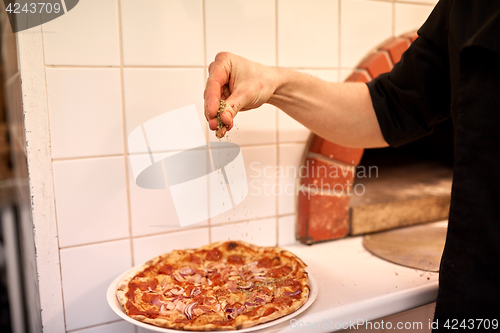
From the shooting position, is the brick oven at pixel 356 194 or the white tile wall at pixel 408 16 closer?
the brick oven at pixel 356 194

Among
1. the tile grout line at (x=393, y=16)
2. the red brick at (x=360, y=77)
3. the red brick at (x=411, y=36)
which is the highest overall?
the tile grout line at (x=393, y=16)

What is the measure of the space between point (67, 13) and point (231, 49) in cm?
46

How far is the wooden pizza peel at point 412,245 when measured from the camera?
122 centimetres

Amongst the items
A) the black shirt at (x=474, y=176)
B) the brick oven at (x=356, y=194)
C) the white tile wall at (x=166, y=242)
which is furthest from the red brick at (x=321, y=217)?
the black shirt at (x=474, y=176)

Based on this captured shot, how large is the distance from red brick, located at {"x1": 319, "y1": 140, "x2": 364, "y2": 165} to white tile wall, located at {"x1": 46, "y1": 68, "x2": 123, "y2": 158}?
667 millimetres

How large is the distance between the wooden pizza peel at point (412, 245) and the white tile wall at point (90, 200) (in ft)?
2.76

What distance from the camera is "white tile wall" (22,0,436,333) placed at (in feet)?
3.41

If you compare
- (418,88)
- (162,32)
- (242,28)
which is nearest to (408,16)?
(418,88)

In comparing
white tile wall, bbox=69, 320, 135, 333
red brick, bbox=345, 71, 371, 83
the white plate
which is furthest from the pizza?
red brick, bbox=345, 71, 371, 83

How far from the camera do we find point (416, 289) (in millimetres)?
1051

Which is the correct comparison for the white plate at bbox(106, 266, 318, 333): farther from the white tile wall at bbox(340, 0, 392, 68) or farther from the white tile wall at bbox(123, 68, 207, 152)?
the white tile wall at bbox(340, 0, 392, 68)

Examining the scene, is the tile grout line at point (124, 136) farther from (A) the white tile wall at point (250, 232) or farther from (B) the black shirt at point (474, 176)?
(B) the black shirt at point (474, 176)

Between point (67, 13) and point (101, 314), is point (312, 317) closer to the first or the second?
point (101, 314)

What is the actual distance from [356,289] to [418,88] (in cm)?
57
